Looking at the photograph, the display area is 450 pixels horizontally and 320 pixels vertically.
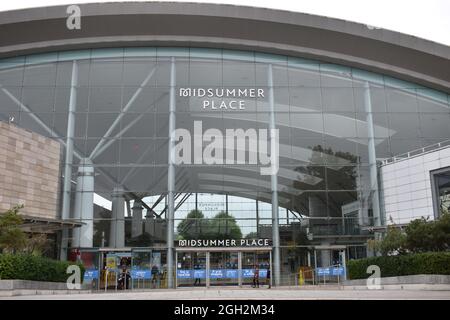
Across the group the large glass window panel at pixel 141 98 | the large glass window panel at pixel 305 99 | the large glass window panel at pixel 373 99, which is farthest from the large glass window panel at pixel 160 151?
the large glass window panel at pixel 373 99

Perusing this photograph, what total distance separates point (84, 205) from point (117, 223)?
2180 millimetres

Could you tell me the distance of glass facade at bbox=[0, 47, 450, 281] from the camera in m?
27.5

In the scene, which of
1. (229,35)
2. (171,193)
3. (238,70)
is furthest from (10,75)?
(238,70)

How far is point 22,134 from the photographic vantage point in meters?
27.4

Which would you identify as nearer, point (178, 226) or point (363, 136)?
point (178, 226)

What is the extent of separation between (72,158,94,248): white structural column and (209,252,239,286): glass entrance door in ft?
22.2

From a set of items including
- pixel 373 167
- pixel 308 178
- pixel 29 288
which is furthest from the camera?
pixel 373 167

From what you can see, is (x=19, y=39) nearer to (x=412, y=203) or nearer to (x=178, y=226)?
(x=178, y=226)

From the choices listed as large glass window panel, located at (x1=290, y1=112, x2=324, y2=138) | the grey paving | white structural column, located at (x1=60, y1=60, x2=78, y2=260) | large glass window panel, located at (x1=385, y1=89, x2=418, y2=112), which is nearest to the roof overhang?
large glass window panel, located at (x1=385, y1=89, x2=418, y2=112)

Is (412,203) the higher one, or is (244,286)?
(412,203)

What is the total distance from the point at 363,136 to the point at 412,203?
15.6 feet

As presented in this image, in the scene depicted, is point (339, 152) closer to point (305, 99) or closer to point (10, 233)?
point (305, 99)

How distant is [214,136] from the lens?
1114 inches

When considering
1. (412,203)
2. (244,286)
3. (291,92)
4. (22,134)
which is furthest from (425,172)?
(22,134)
